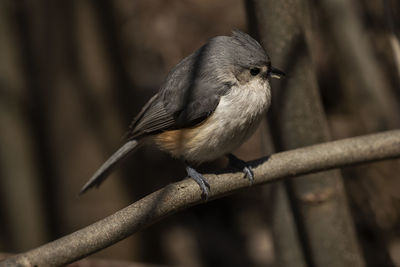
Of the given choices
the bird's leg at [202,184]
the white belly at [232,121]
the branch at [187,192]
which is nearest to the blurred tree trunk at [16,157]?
the white belly at [232,121]

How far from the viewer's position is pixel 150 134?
11.0 feet

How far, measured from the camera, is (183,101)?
10.4 feet

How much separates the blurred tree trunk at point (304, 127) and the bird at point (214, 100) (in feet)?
0.37

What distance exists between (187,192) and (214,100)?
723mm

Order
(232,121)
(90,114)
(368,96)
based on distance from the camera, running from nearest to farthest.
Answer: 1. (232,121)
2. (368,96)
3. (90,114)

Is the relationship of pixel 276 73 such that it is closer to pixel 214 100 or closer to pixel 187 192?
pixel 214 100

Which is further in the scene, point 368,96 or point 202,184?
point 368,96

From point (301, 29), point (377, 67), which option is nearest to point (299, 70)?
point (301, 29)

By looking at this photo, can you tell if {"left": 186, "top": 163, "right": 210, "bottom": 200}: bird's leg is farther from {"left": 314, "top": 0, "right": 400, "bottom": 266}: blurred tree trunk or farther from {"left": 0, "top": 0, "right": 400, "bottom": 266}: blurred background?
{"left": 314, "top": 0, "right": 400, "bottom": 266}: blurred tree trunk

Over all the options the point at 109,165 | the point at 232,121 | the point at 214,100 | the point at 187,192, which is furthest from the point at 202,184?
the point at 109,165

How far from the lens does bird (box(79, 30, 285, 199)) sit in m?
3.00

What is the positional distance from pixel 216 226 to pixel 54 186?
1919 mm

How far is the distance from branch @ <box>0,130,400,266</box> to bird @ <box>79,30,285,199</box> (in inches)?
8.2

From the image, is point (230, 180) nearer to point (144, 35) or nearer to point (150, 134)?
point (150, 134)
